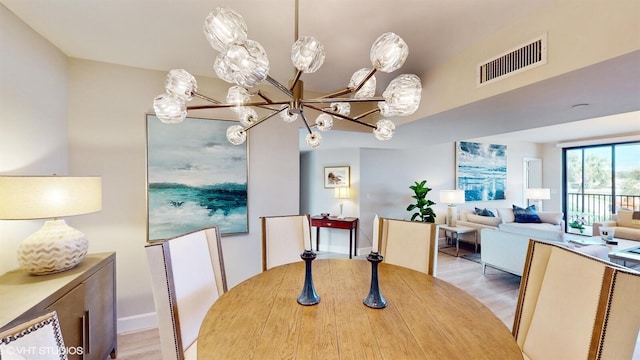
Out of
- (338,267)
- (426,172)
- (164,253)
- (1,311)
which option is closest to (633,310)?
(338,267)

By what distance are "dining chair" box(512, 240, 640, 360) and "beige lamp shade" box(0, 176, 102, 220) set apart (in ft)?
8.61

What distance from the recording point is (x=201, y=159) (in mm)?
2547

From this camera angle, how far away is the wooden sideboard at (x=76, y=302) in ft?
4.05

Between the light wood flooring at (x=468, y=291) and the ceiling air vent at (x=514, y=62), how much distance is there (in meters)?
2.01

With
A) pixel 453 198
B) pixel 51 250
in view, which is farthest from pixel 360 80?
pixel 453 198

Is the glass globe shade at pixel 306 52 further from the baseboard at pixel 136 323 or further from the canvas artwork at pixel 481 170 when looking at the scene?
the canvas artwork at pixel 481 170

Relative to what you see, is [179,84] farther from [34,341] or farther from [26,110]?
[26,110]

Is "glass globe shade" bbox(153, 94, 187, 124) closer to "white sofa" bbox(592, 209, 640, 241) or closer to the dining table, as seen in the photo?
the dining table

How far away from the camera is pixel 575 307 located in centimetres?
103

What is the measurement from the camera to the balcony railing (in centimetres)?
575

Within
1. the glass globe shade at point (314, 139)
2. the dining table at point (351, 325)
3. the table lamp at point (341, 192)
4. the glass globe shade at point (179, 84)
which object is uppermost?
the glass globe shade at point (179, 84)

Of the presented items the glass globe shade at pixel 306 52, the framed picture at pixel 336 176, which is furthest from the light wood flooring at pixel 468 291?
the glass globe shade at pixel 306 52

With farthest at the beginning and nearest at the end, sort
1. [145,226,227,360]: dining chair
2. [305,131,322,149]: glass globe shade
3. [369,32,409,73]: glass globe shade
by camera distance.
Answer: [305,131,322,149]: glass globe shade → [145,226,227,360]: dining chair → [369,32,409,73]: glass globe shade

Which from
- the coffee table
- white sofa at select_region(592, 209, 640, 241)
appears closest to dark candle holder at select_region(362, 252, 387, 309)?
the coffee table
